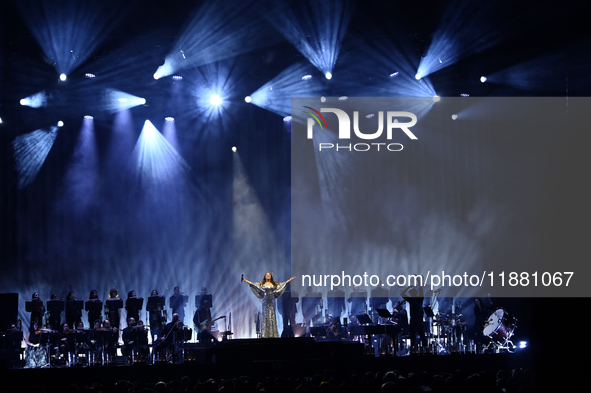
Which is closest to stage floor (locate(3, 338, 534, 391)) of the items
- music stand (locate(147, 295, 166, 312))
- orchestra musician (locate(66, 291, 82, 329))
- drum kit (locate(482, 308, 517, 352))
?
drum kit (locate(482, 308, 517, 352))

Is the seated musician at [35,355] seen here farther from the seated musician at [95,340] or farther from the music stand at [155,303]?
the music stand at [155,303]

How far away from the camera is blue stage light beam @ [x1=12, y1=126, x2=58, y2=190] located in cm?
1273

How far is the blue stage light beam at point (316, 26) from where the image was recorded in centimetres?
1121

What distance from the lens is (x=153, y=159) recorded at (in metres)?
13.4

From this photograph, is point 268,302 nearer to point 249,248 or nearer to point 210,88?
point 249,248

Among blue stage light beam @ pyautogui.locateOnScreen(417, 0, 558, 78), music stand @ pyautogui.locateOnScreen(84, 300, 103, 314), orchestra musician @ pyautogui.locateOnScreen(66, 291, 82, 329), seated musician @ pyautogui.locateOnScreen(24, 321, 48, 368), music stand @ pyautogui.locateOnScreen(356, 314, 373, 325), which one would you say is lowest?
seated musician @ pyautogui.locateOnScreen(24, 321, 48, 368)

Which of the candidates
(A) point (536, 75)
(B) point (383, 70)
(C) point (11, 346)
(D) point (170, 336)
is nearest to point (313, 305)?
(D) point (170, 336)

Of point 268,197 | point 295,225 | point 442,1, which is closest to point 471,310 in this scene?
point 295,225

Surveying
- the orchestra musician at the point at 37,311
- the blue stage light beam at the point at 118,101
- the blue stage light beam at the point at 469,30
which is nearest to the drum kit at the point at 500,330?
the blue stage light beam at the point at 469,30

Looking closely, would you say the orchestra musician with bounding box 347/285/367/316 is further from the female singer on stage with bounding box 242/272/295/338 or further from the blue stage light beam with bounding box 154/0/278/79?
the blue stage light beam with bounding box 154/0/278/79

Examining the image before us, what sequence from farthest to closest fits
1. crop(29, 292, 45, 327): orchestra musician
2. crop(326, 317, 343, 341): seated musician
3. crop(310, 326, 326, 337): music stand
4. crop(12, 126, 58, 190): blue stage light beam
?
crop(12, 126, 58, 190): blue stage light beam, crop(326, 317, 343, 341): seated musician, crop(29, 292, 45, 327): orchestra musician, crop(310, 326, 326, 337): music stand

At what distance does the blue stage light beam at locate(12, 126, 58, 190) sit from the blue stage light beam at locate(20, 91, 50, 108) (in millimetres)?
551

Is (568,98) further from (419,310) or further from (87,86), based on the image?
(87,86)

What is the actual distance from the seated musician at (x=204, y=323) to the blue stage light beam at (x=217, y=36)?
518cm
